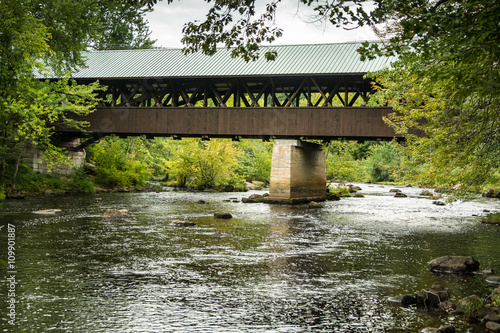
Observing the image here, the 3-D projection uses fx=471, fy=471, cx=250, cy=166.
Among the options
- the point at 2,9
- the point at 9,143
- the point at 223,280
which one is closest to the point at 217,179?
the point at 9,143

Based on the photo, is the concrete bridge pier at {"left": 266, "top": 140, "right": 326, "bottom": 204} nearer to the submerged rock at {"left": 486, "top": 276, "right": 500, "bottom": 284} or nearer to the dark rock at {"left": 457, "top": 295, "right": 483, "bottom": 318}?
the submerged rock at {"left": 486, "top": 276, "right": 500, "bottom": 284}

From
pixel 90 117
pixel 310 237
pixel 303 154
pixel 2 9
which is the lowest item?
pixel 310 237

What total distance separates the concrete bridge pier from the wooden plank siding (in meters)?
0.61

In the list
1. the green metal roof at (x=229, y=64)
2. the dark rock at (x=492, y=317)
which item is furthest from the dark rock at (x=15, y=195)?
the dark rock at (x=492, y=317)

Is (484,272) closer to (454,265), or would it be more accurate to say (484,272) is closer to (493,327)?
(454,265)

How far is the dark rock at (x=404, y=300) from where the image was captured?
5.77 metres

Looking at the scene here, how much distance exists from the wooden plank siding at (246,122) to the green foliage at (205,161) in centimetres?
611

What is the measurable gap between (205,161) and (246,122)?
313 inches

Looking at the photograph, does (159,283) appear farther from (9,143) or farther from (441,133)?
(9,143)

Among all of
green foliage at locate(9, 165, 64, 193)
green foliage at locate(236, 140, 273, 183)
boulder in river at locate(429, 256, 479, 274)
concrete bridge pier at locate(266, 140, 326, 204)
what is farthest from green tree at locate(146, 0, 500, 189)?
green foliage at locate(236, 140, 273, 183)

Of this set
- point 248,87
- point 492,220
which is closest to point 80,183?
point 248,87

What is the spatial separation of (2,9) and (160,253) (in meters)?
8.70

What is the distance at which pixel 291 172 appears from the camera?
66.5 ft

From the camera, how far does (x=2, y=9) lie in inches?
501
